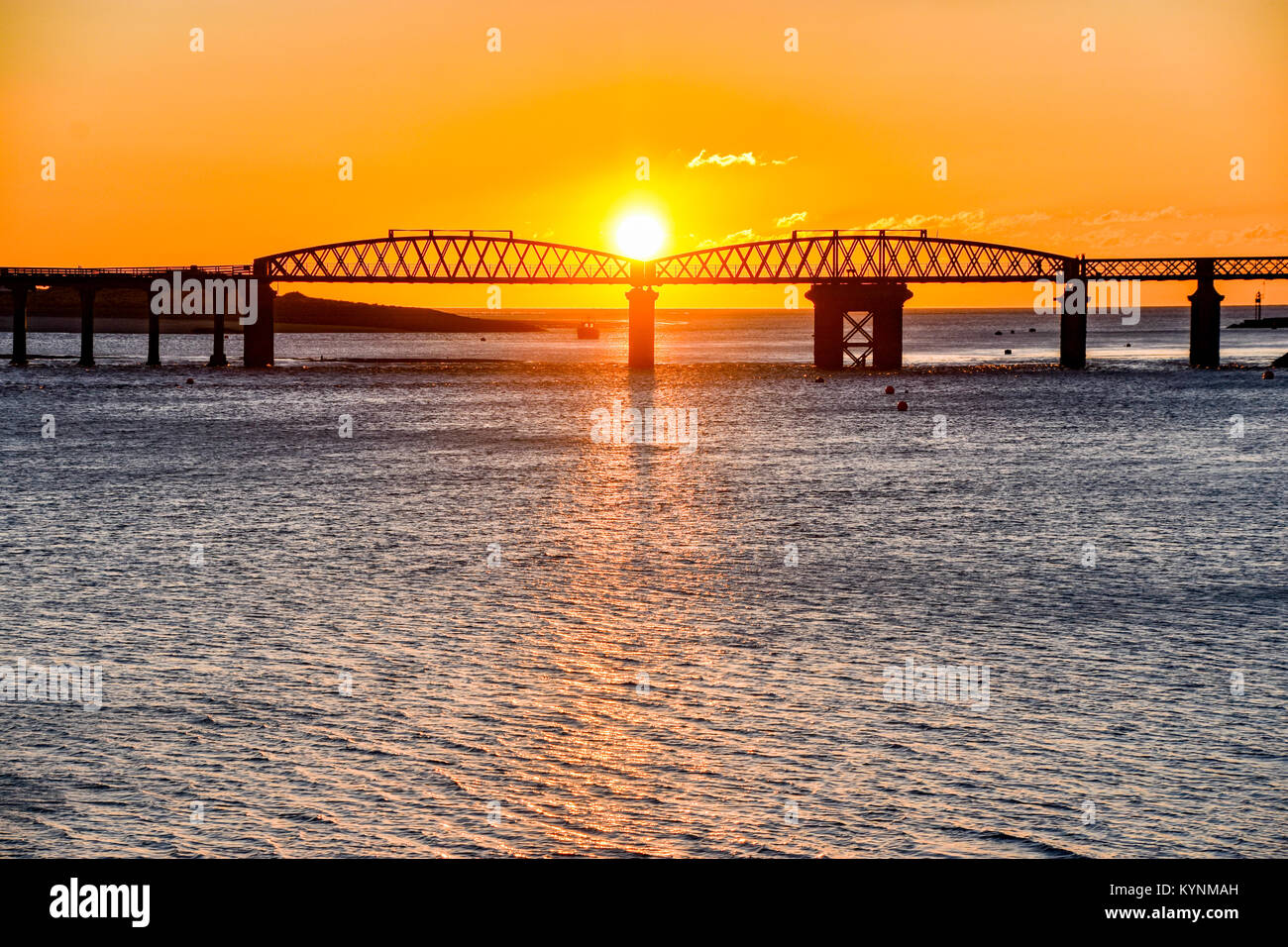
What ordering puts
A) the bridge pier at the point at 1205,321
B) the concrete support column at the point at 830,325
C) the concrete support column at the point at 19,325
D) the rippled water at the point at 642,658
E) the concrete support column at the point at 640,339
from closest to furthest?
the rippled water at the point at 642,658 → the concrete support column at the point at 19,325 → the bridge pier at the point at 1205,321 → the concrete support column at the point at 830,325 → the concrete support column at the point at 640,339

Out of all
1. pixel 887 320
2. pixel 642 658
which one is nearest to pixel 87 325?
pixel 887 320

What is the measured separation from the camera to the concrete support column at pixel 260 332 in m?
171

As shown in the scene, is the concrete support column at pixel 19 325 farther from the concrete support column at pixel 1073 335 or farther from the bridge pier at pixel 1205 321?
the bridge pier at pixel 1205 321

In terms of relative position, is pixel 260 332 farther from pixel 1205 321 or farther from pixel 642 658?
pixel 642 658

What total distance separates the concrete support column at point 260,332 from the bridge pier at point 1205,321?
10184 centimetres

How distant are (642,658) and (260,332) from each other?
159 meters

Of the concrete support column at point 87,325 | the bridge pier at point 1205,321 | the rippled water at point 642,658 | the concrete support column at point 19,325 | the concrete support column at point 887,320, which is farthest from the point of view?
the concrete support column at point 887,320

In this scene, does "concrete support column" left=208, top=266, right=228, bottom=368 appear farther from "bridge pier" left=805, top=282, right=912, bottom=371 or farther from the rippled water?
the rippled water

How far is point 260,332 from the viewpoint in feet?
571

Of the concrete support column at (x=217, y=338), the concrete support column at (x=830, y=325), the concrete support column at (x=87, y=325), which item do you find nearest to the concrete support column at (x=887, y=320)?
the concrete support column at (x=830, y=325)
